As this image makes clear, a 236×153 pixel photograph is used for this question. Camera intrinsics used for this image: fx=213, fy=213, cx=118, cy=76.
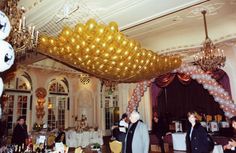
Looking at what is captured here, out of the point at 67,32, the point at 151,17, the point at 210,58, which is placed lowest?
the point at 210,58

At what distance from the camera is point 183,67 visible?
763cm

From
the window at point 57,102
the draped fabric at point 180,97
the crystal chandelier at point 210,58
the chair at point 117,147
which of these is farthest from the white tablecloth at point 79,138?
the crystal chandelier at point 210,58

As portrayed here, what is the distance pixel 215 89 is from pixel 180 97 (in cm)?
360

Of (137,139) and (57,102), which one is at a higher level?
(57,102)

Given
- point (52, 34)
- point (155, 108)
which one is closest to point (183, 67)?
point (155, 108)

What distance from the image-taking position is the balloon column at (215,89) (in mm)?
6820

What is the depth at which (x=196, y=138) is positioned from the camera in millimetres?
3613

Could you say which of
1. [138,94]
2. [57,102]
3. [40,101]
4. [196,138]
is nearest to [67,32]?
[196,138]

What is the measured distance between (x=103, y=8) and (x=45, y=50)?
1.60m

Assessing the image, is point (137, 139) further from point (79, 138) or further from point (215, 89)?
Result: point (79, 138)

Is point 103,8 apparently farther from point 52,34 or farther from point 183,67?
point 183,67

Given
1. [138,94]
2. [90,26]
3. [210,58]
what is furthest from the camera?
[138,94]

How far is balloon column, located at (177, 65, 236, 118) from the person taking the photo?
6.82 m

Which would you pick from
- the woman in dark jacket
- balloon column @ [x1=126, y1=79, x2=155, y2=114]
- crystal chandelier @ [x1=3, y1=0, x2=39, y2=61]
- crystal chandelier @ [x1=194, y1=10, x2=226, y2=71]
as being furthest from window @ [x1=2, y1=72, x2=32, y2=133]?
the woman in dark jacket
